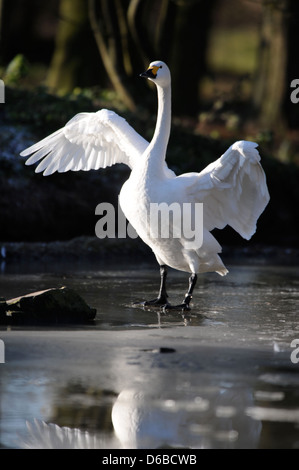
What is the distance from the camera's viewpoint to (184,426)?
5164mm

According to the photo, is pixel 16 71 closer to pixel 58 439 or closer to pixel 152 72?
pixel 152 72

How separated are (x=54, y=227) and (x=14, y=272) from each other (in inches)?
97.8

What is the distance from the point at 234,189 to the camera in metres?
9.00

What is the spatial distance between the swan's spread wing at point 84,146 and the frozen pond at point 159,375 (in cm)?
161

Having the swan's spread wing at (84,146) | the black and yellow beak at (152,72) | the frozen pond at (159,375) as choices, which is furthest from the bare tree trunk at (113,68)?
the frozen pond at (159,375)

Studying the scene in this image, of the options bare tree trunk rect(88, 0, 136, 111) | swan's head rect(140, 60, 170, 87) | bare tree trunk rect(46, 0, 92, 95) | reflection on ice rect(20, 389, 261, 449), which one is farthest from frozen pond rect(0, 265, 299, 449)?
bare tree trunk rect(46, 0, 92, 95)

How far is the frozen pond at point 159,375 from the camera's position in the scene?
5082 mm

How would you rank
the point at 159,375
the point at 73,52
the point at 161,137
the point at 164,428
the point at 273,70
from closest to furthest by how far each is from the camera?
the point at 164,428 < the point at 159,375 < the point at 161,137 < the point at 73,52 < the point at 273,70

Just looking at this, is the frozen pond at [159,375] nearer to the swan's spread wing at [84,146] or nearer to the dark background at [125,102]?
the swan's spread wing at [84,146]

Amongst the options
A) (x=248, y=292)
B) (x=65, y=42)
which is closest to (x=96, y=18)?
(x=65, y=42)

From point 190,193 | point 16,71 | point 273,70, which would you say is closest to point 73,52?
point 16,71

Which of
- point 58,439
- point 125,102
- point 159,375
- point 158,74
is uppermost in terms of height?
point 125,102

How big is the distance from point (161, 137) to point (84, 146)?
1819mm
